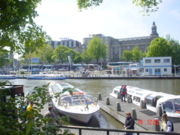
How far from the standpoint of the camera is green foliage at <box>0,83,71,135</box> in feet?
10.8

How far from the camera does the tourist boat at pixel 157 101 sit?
15112mm

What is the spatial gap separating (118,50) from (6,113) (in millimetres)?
177386

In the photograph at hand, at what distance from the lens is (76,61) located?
436 ft

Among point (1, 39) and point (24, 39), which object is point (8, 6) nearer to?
point (1, 39)

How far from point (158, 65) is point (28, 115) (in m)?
67.6

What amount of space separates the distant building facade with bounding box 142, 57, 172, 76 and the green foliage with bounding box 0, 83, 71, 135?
66.3 m

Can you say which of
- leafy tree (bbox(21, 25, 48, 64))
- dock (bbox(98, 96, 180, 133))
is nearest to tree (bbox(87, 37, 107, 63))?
dock (bbox(98, 96, 180, 133))

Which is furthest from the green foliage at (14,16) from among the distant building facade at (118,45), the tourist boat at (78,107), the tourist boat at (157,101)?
the distant building facade at (118,45)

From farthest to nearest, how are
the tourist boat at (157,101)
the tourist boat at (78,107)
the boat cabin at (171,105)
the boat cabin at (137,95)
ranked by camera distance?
the boat cabin at (137,95)
the tourist boat at (78,107)
the tourist boat at (157,101)
the boat cabin at (171,105)

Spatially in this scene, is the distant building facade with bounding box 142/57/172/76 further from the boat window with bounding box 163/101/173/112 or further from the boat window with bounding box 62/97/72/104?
the boat window with bounding box 163/101/173/112

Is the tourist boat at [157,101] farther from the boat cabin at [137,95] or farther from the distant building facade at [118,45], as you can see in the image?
the distant building facade at [118,45]

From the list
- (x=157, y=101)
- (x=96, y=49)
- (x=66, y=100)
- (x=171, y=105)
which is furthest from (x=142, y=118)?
(x=96, y=49)

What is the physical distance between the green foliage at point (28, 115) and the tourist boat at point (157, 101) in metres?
12.9

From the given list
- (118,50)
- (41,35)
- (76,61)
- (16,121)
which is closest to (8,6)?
(41,35)
